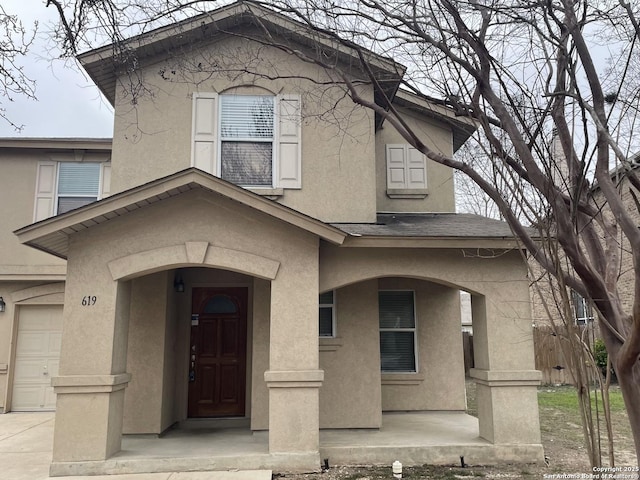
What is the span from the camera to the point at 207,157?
30.9 feet

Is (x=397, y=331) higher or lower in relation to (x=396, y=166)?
lower

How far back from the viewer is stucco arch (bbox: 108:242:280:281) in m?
7.50

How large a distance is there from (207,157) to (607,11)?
251 inches

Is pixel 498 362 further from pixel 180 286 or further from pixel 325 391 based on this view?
pixel 180 286

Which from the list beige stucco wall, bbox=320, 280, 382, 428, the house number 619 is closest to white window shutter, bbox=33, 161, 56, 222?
the house number 619

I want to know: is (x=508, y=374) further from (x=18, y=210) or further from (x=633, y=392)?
(x=18, y=210)

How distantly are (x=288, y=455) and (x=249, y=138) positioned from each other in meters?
5.42

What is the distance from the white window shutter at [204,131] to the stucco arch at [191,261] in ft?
7.35

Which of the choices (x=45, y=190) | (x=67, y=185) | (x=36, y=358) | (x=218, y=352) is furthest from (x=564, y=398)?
(x=45, y=190)

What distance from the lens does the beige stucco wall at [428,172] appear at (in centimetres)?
1139

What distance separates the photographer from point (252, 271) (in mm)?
7656

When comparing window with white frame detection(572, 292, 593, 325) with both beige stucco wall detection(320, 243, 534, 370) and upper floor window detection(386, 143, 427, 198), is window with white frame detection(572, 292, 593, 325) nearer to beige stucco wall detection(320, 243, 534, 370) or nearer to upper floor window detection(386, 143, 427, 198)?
beige stucco wall detection(320, 243, 534, 370)

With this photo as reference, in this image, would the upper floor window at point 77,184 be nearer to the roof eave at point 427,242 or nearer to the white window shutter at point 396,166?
the white window shutter at point 396,166

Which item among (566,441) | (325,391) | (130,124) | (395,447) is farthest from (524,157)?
(130,124)
